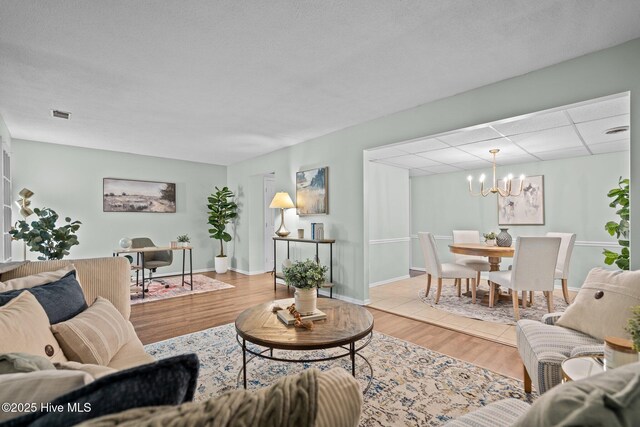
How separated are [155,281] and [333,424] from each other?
6.27 metres

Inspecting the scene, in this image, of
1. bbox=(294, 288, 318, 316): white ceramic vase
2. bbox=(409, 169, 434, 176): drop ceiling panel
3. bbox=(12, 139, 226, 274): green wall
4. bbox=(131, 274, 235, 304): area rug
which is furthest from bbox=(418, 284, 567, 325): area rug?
bbox=(12, 139, 226, 274): green wall

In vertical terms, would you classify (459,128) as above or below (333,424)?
above

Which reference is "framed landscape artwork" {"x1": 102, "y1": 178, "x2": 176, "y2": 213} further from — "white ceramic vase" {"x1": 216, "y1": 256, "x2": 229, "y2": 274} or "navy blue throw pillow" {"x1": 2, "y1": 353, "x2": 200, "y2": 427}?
"navy blue throw pillow" {"x1": 2, "y1": 353, "x2": 200, "y2": 427}

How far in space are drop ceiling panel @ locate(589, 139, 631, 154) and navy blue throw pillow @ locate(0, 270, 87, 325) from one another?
615cm

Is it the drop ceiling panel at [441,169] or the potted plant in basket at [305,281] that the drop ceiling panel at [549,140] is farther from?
the potted plant in basket at [305,281]

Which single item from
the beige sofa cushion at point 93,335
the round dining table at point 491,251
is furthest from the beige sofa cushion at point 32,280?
the round dining table at point 491,251

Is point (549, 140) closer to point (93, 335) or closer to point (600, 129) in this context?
point (600, 129)

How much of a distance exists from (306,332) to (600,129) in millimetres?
4260

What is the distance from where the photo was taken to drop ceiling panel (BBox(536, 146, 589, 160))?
183 inches

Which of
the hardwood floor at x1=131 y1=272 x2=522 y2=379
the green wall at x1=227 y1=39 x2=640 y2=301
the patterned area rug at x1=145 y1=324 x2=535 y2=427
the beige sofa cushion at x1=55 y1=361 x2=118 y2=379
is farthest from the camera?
the hardwood floor at x1=131 y1=272 x2=522 y2=379

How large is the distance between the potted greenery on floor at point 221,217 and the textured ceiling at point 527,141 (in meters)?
3.46

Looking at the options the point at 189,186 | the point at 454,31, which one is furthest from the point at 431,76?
the point at 189,186

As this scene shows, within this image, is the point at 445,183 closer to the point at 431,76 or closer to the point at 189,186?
the point at 431,76

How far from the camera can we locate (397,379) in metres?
2.22
